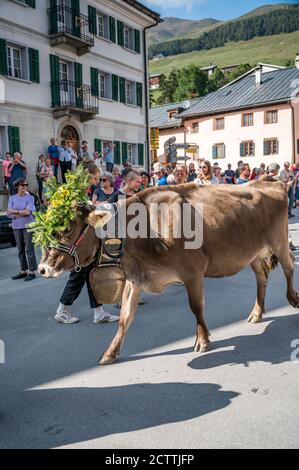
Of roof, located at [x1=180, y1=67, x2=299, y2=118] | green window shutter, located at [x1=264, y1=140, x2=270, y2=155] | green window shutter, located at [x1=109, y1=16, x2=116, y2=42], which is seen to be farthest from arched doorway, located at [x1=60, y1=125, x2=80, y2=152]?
green window shutter, located at [x1=264, y1=140, x2=270, y2=155]

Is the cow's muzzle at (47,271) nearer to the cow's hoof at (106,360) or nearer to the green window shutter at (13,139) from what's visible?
the cow's hoof at (106,360)

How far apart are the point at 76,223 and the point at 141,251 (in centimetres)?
63

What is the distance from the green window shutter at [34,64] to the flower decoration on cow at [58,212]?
643 inches

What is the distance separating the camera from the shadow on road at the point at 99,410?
3.07m

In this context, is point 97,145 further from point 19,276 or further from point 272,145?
point 272,145

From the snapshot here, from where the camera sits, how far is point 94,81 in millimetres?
22625

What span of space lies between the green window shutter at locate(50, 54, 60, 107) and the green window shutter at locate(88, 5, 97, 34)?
3.12 metres

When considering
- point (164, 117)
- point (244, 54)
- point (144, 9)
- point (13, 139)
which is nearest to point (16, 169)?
point (13, 139)

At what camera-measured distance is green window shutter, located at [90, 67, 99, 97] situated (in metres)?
22.5

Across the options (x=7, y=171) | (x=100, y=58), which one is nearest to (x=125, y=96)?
(x=100, y=58)

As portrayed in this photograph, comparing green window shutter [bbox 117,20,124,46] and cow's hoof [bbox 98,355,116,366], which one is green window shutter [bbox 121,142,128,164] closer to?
green window shutter [bbox 117,20,124,46]

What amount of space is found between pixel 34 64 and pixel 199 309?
1702cm
